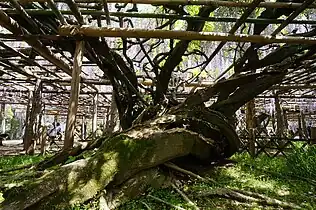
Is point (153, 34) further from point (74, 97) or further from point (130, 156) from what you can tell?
point (130, 156)

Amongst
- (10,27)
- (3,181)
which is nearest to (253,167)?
(3,181)

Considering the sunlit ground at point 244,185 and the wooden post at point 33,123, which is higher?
the wooden post at point 33,123

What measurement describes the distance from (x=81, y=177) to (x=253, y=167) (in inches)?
99.6

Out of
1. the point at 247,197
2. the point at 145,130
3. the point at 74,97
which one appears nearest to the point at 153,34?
the point at 145,130

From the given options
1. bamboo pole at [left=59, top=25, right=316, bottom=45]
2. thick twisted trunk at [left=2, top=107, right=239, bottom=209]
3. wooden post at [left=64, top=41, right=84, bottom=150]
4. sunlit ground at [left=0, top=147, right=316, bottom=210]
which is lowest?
sunlit ground at [left=0, top=147, right=316, bottom=210]

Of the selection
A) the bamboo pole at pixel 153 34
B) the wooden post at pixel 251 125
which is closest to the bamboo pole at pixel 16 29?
the bamboo pole at pixel 153 34

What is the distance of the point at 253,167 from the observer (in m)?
3.66

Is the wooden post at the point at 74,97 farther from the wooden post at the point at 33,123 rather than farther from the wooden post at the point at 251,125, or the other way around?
the wooden post at the point at 251,125

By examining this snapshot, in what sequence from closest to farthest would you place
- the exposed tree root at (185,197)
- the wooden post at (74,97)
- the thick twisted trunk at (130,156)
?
the thick twisted trunk at (130,156) < the exposed tree root at (185,197) < the wooden post at (74,97)

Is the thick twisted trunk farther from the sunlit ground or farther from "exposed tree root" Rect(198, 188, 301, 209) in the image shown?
"exposed tree root" Rect(198, 188, 301, 209)

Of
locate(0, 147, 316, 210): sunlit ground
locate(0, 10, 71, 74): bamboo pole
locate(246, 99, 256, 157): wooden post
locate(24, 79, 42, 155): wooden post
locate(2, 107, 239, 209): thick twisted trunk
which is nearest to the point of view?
locate(2, 107, 239, 209): thick twisted trunk

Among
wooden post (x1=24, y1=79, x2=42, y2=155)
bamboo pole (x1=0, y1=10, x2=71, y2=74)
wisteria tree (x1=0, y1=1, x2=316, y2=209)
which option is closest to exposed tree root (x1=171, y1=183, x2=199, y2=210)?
wisteria tree (x1=0, y1=1, x2=316, y2=209)

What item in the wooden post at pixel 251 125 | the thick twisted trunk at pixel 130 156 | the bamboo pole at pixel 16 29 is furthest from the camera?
the wooden post at pixel 251 125

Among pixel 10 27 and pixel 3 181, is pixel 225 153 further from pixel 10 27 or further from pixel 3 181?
pixel 10 27
